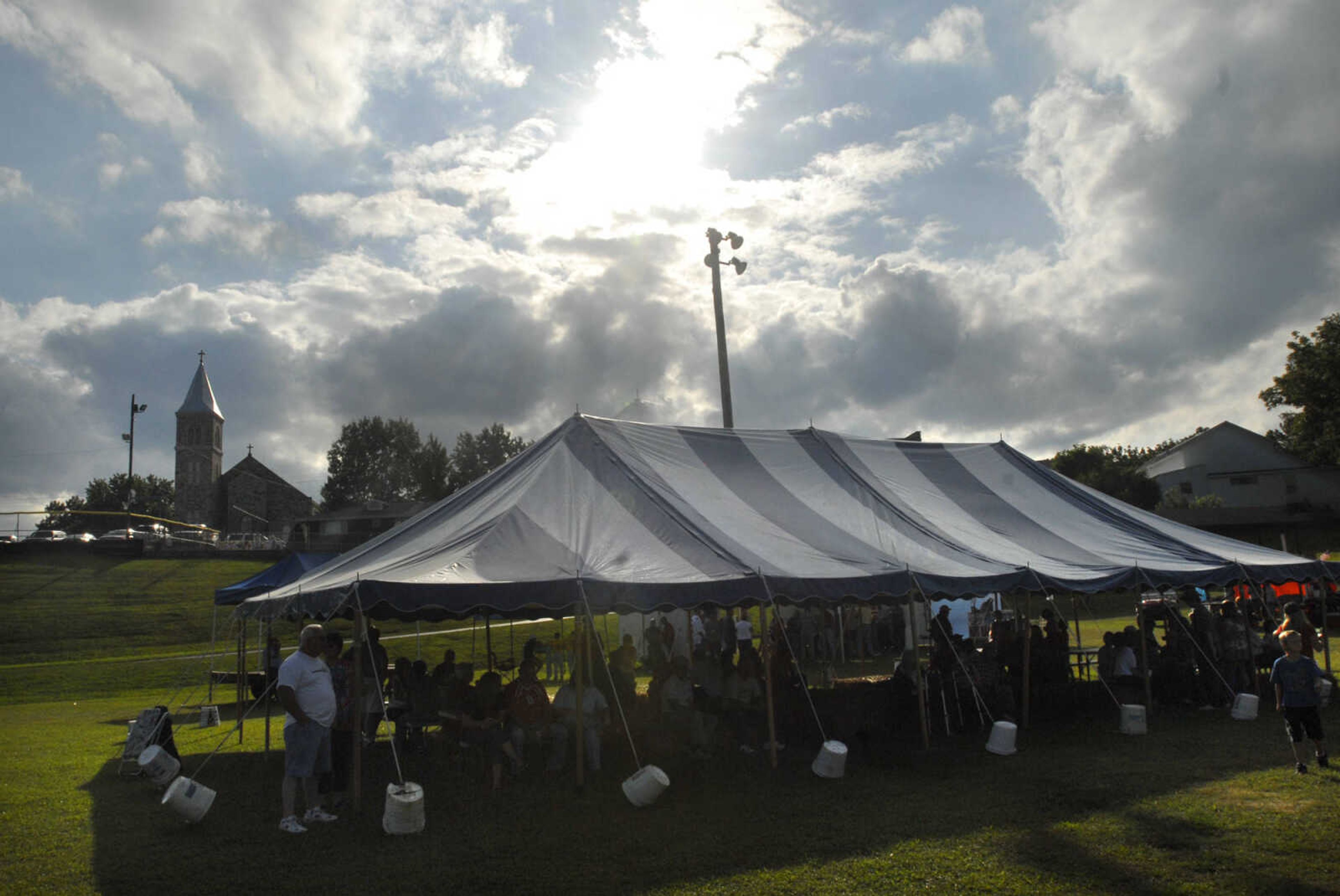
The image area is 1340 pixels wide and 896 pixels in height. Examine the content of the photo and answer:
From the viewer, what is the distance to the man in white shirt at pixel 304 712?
20.6ft

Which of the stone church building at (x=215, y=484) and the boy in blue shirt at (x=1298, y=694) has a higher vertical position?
the stone church building at (x=215, y=484)

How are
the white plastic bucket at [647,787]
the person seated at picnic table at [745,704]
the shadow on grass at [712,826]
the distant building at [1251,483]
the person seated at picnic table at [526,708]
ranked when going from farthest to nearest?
the distant building at [1251,483] → the person seated at picnic table at [745,704] → the person seated at picnic table at [526,708] → the white plastic bucket at [647,787] → the shadow on grass at [712,826]

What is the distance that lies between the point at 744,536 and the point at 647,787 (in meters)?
2.87

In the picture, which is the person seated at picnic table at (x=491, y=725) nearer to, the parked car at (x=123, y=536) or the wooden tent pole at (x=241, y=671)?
the wooden tent pole at (x=241, y=671)

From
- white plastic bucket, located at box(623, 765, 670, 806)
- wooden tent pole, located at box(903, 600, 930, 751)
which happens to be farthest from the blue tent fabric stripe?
wooden tent pole, located at box(903, 600, 930, 751)

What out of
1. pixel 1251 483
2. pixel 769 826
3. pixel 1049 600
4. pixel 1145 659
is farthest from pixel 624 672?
pixel 1251 483

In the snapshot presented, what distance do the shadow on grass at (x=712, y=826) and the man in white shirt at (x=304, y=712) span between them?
0.31 meters

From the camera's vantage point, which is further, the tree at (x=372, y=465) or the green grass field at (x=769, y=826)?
the tree at (x=372, y=465)

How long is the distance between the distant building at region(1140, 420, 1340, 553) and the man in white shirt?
4041 cm

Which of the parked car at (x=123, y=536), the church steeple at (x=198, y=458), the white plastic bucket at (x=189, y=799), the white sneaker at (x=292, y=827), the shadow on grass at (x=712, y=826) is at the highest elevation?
the church steeple at (x=198, y=458)

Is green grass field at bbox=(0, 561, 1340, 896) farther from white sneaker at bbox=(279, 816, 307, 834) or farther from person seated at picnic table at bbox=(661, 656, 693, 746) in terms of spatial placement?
person seated at picnic table at bbox=(661, 656, 693, 746)

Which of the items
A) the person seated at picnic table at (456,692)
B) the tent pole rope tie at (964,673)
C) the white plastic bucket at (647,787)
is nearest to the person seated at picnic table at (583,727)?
the person seated at picnic table at (456,692)

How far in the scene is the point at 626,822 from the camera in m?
6.41

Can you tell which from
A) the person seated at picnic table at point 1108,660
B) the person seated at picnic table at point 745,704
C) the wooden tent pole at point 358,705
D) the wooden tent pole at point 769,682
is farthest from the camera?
the person seated at picnic table at point 1108,660
